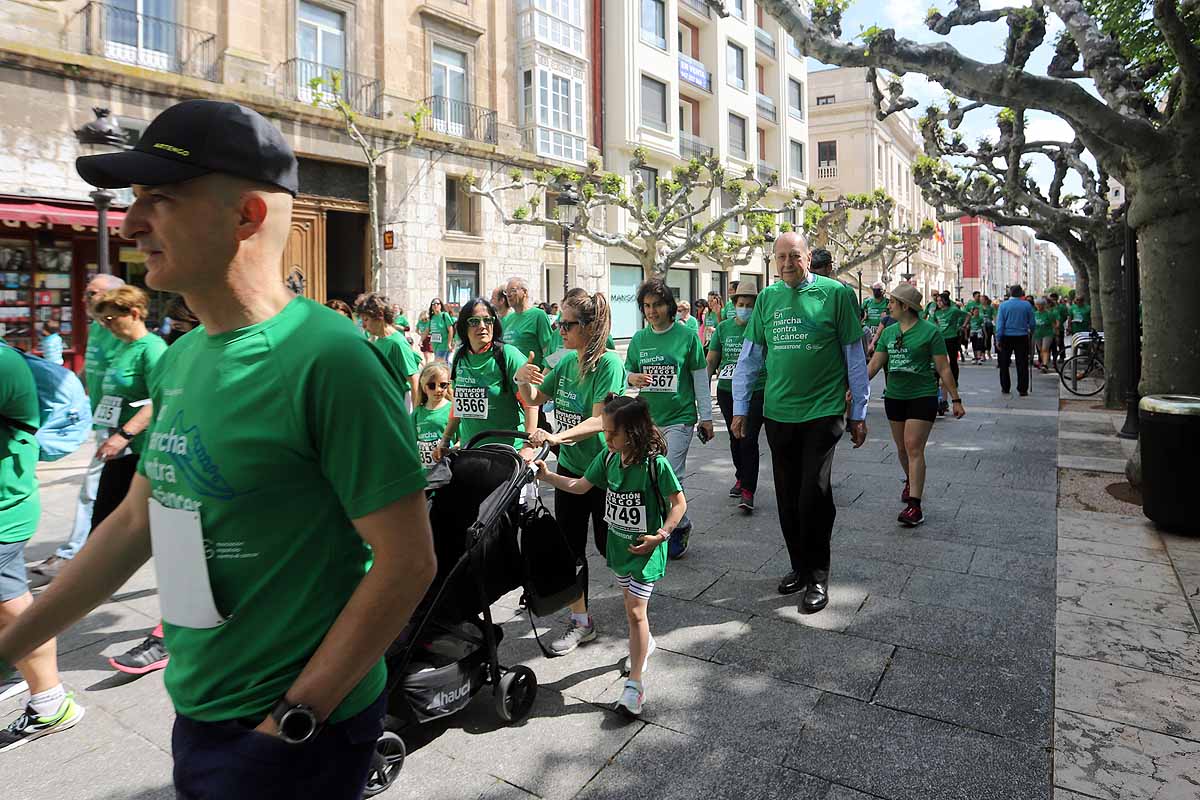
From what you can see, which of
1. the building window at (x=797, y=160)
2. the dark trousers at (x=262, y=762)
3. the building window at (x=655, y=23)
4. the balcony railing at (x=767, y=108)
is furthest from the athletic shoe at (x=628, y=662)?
the building window at (x=797, y=160)

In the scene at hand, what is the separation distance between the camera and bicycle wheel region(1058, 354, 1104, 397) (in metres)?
14.6

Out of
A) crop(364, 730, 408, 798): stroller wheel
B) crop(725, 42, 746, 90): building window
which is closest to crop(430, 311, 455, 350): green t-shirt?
crop(364, 730, 408, 798): stroller wheel

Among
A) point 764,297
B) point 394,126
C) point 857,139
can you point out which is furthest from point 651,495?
point 857,139

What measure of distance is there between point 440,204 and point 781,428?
1925cm

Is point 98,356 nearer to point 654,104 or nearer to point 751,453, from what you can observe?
point 751,453

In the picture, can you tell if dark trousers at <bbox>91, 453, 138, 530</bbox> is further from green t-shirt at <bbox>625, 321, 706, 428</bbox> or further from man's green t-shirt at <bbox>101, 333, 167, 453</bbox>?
green t-shirt at <bbox>625, 321, 706, 428</bbox>

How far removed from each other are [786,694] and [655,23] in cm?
3335

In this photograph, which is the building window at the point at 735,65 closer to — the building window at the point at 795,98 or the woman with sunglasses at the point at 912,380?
the building window at the point at 795,98

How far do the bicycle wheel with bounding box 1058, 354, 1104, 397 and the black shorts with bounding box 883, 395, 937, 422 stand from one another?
10178 millimetres

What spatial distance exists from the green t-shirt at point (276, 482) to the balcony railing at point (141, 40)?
1858cm

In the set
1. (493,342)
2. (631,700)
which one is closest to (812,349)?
(493,342)

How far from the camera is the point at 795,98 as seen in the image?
42.3m

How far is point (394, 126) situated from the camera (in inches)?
819

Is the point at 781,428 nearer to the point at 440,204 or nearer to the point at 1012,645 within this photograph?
the point at 1012,645
